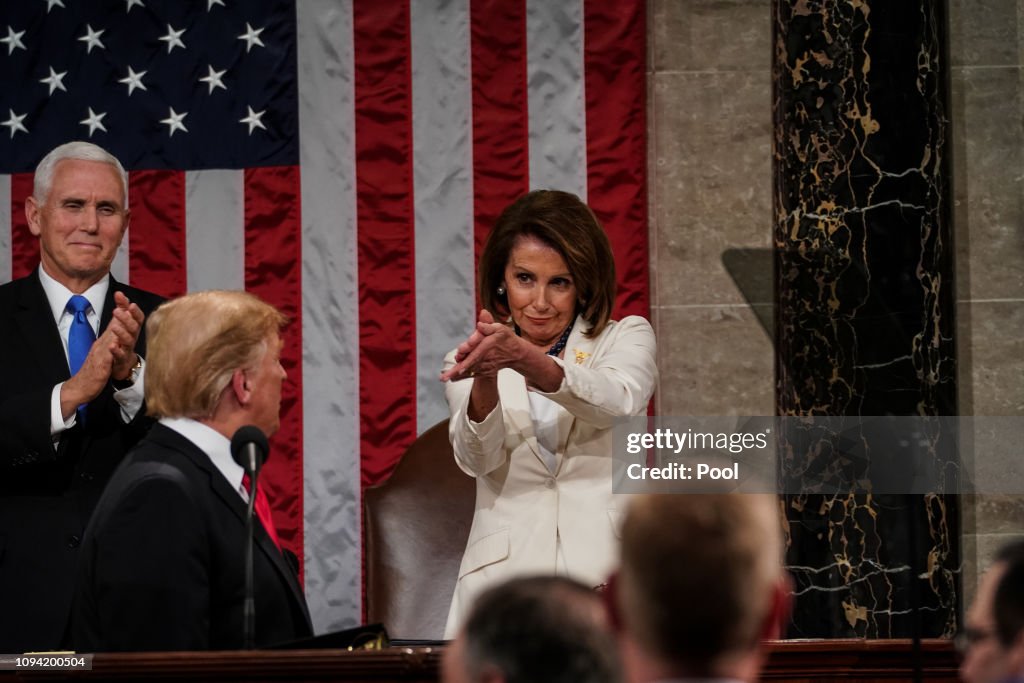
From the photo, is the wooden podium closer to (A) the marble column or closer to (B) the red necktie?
(B) the red necktie

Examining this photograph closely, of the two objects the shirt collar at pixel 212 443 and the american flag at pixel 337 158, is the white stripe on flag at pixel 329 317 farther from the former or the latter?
the shirt collar at pixel 212 443

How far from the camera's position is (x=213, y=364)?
2812 mm

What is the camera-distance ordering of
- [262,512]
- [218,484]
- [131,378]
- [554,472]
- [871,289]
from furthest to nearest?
[871,289]
[131,378]
[554,472]
[262,512]
[218,484]

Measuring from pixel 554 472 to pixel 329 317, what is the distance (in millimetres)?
2067

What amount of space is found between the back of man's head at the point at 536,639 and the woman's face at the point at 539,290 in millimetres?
2214

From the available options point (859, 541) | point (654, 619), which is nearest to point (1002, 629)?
point (654, 619)

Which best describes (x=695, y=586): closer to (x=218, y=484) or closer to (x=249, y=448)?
(x=249, y=448)

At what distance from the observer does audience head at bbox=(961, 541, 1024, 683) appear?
6.30 feet

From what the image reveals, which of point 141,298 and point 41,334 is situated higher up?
point 141,298

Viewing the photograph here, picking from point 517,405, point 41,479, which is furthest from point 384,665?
point 41,479

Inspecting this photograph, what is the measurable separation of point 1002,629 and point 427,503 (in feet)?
10.4

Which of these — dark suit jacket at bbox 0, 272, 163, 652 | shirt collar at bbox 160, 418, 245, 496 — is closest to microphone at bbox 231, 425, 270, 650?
shirt collar at bbox 160, 418, 245, 496

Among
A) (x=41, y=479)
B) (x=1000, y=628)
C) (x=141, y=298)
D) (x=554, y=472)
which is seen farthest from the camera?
(x=141, y=298)

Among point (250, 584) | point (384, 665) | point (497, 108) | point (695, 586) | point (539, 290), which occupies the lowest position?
point (384, 665)
